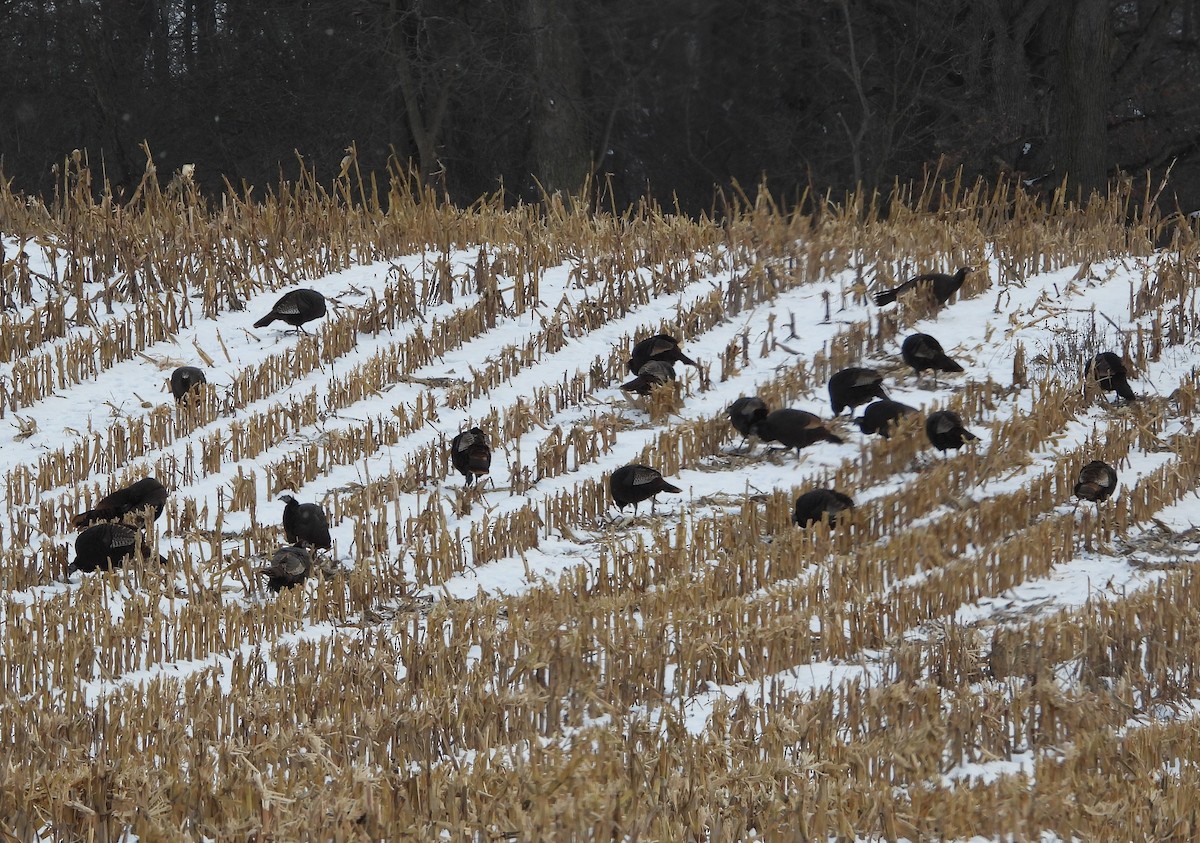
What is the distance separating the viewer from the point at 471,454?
8078 millimetres

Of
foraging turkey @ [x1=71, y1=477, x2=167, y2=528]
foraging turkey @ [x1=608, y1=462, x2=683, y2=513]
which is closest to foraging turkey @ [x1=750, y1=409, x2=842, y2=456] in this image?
foraging turkey @ [x1=608, y1=462, x2=683, y2=513]

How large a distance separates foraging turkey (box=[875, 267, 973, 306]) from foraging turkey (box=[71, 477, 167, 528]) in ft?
18.1

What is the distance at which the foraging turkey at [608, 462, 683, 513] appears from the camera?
7621 millimetres

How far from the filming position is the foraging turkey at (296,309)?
10242mm

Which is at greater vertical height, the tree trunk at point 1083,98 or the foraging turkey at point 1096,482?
the tree trunk at point 1083,98

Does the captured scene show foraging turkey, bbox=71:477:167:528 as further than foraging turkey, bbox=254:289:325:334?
No

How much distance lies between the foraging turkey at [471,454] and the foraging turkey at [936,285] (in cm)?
370

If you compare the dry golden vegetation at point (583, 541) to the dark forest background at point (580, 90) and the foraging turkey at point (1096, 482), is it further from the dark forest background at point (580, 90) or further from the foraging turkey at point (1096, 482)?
the dark forest background at point (580, 90)

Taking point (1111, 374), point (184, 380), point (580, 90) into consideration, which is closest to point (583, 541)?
point (184, 380)

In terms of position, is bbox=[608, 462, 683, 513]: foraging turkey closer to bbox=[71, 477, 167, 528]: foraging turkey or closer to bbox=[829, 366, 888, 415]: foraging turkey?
bbox=[829, 366, 888, 415]: foraging turkey

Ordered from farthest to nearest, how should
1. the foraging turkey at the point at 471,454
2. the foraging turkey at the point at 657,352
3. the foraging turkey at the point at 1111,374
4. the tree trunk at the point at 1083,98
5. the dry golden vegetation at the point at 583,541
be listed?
the tree trunk at the point at 1083,98 < the foraging turkey at the point at 657,352 < the foraging turkey at the point at 1111,374 < the foraging turkey at the point at 471,454 < the dry golden vegetation at the point at 583,541

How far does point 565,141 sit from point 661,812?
18732mm

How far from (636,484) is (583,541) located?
1.40 feet

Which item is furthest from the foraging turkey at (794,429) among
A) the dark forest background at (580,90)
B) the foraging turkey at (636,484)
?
the dark forest background at (580,90)
